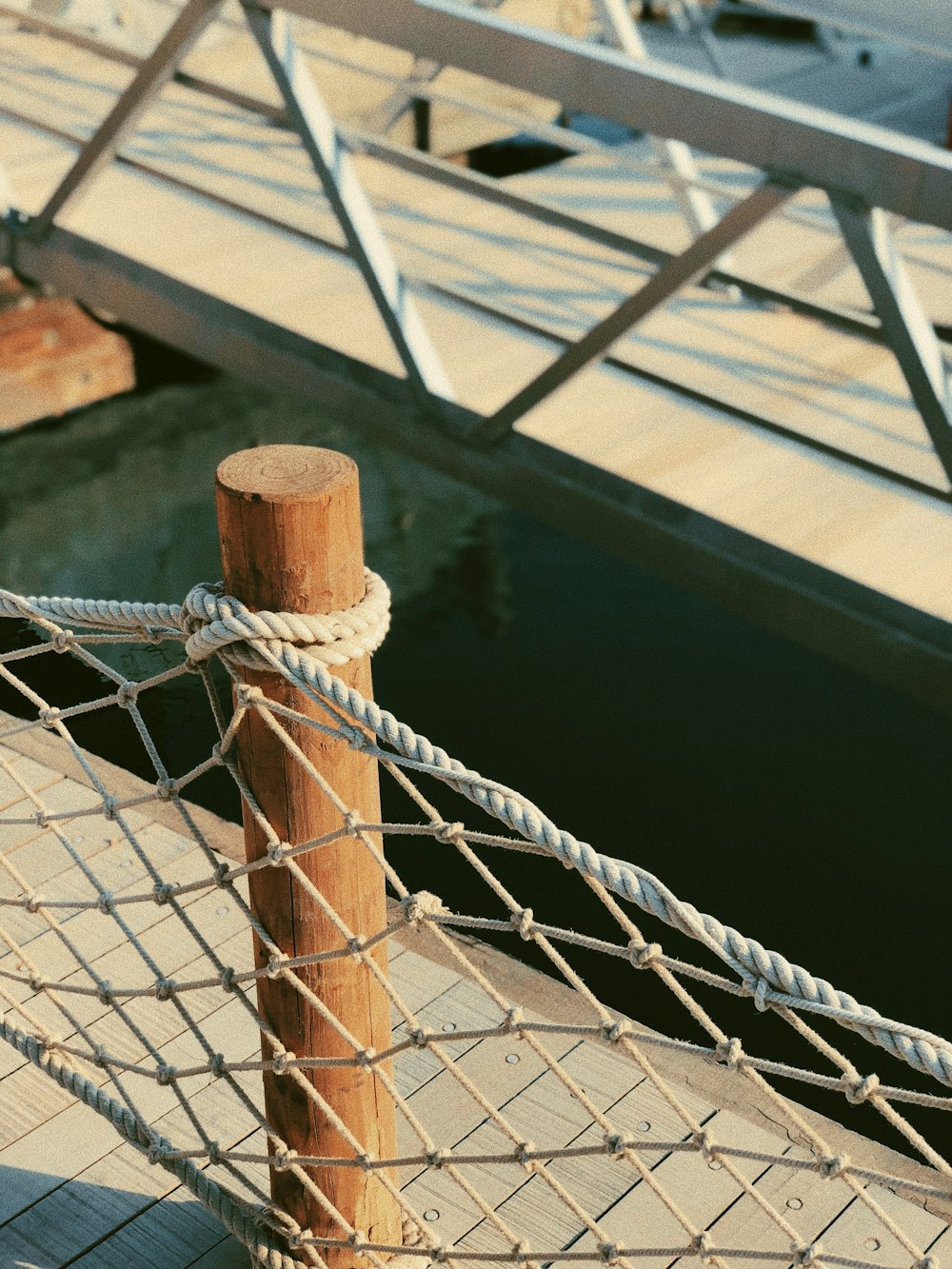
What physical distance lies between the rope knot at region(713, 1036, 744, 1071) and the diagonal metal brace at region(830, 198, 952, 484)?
1812mm

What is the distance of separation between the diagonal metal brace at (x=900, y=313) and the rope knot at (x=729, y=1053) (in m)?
1.81

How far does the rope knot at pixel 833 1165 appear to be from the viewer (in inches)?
53.6

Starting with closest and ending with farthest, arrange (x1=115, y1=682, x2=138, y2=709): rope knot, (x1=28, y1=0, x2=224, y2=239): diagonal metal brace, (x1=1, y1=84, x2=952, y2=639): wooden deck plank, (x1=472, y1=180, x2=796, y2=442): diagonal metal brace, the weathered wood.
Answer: (x1=115, y1=682, x2=138, y2=709): rope knot < (x1=472, y1=180, x2=796, y2=442): diagonal metal brace < (x1=1, y1=84, x2=952, y2=639): wooden deck plank < (x1=28, y1=0, x2=224, y2=239): diagonal metal brace < the weathered wood

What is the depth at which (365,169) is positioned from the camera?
17.3 feet

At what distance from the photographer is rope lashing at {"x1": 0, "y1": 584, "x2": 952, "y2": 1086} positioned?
1287 mm

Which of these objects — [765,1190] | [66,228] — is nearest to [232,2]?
[66,228]

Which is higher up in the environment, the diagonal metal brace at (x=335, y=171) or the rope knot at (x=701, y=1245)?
the diagonal metal brace at (x=335, y=171)

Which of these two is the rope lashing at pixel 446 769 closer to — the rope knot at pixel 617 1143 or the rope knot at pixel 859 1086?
the rope knot at pixel 859 1086

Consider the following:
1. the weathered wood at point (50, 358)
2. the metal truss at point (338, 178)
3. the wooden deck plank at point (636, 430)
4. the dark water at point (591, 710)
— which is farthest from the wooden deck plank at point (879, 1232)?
the weathered wood at point (50, 358)

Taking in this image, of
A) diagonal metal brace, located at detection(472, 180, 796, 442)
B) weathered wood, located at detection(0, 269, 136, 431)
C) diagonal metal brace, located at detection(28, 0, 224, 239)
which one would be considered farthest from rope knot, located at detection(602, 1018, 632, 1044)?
weathered wood, located at detection(0, 269, 136, 431)

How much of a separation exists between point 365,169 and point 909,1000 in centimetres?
323

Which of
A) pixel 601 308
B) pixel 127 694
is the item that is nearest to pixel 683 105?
pixel 601 308

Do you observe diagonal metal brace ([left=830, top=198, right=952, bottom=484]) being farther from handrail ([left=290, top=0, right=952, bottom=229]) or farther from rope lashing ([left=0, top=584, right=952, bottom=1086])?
rope lashing ([left=0, top=584, right=952, bottom=1086])

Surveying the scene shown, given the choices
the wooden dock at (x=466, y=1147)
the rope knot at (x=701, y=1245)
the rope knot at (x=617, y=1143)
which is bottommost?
the wooden dock at (x=466, y=1147)
